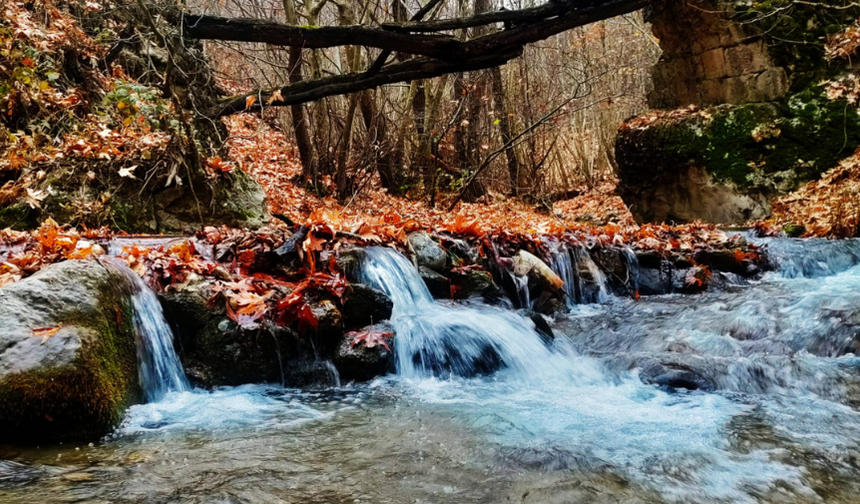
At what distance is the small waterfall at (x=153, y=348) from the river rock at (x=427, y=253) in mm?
2563

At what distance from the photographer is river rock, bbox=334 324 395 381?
3729 mm

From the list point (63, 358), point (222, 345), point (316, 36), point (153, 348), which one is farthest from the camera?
point (316, 36)

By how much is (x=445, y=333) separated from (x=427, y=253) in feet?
4.78

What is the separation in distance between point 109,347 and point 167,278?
104cm

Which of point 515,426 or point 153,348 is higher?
point 153,348

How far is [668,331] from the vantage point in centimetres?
496

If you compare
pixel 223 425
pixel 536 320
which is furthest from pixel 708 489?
pixel 536 320

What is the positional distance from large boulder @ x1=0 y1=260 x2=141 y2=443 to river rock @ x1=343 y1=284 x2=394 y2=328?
1.46 m

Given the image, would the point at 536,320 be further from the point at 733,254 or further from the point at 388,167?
the point at 388,167

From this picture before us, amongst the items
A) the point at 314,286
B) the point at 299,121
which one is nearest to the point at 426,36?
the point at 299,121

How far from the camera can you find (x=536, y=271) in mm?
6098

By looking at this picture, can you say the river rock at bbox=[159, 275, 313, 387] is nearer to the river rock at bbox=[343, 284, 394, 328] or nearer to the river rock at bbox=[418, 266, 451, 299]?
the river rock at bbox=[343, 284, 394, 328]

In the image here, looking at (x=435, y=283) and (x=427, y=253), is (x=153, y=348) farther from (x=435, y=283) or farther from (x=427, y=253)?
(x=427, y=253)

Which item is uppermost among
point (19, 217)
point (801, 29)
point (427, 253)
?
point (801, 29)
